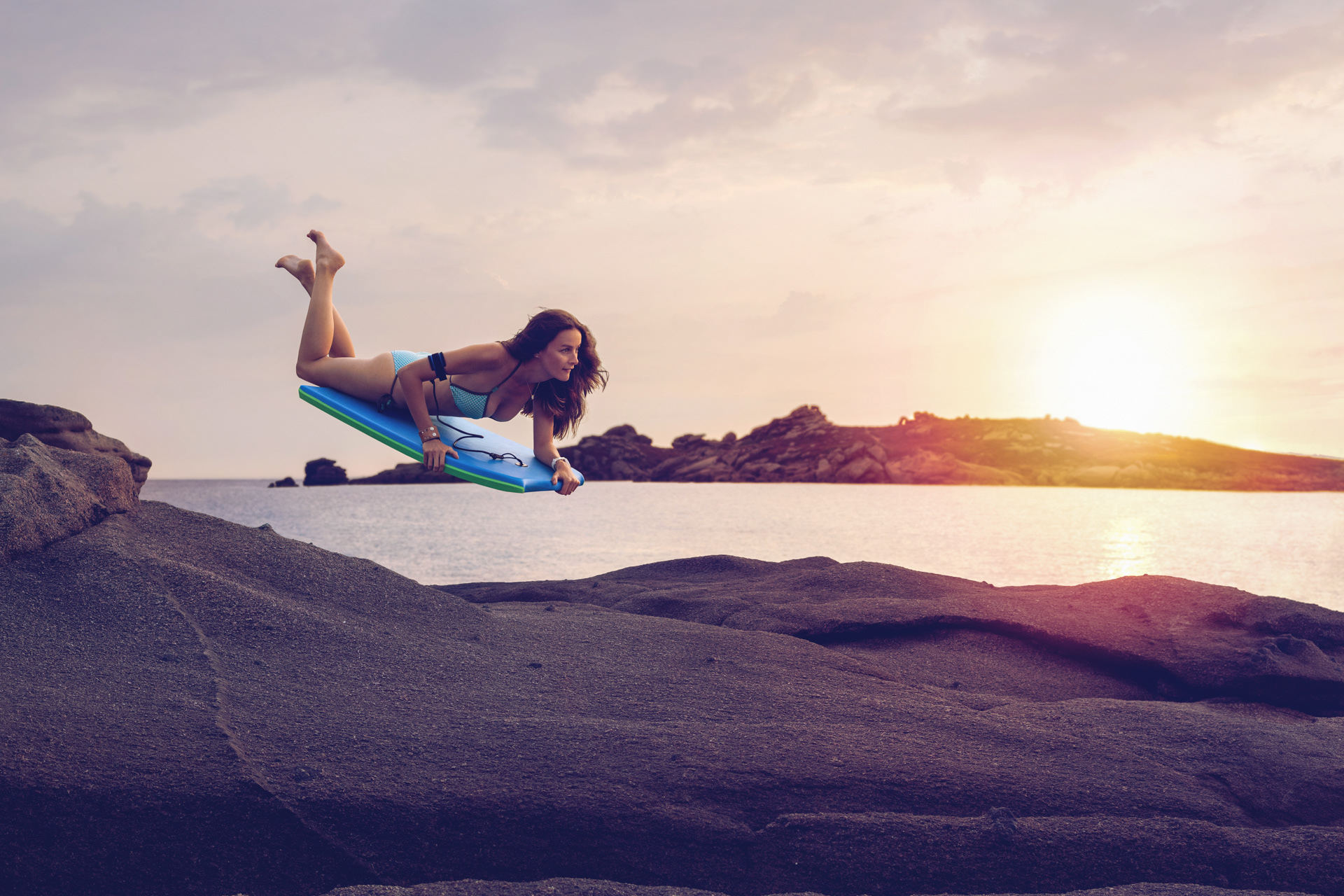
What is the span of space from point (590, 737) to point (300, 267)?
11.3 feet

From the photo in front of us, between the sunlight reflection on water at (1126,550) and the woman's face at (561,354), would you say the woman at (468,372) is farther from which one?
the sunlight reflection on water at (1126,550)

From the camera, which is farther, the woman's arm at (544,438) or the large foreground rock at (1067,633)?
the large foreground rock at (1067,633)

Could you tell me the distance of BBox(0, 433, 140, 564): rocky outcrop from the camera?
7.43 m

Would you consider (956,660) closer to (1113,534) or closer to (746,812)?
(746,812)

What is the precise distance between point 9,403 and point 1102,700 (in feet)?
41.0

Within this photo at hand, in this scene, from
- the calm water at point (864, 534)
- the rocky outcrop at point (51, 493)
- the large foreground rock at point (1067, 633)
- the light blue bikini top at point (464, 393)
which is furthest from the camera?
the calm water at point (864, 534)

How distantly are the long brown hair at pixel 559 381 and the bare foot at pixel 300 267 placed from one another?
4.56ft

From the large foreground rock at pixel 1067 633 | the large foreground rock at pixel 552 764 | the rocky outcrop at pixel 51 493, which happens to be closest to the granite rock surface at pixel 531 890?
the large foreground rock at pixel 552 764

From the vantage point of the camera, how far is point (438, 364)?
466cm

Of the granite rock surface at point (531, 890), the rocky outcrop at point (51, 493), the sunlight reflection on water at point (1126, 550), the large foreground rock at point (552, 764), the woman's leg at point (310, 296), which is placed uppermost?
the woman's leg at point (310, 296)

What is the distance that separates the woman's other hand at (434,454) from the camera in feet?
14.8

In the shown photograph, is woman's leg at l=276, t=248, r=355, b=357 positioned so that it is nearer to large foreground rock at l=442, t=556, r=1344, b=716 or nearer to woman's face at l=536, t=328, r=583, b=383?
woman's face at l=536, t=328, r=583, b=383

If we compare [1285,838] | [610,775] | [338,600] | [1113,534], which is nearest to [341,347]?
[610,775]

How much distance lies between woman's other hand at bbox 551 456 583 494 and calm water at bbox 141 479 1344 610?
1329cm
